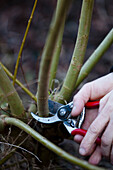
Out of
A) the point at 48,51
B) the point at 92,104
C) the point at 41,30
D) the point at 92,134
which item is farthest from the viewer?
the point at 41,30

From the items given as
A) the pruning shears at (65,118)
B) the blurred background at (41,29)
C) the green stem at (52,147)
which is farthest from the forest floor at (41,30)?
the green stem at (52,147)

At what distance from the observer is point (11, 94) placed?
715 millimetres

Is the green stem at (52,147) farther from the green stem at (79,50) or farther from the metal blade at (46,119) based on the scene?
the green stem at (79,50)

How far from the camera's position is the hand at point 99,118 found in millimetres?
701

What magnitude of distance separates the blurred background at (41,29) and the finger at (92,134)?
119cm

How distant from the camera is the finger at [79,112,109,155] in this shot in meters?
0.70

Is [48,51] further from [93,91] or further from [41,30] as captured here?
[41,30]

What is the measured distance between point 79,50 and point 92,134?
302mm

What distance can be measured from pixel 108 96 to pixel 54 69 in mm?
272

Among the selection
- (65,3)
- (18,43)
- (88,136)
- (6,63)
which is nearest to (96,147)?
(88,136)

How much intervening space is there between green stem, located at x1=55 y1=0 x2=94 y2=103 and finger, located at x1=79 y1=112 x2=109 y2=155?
0.57ft

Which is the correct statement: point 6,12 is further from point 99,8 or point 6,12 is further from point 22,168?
point 22,168

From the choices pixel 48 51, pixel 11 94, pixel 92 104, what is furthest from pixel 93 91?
pixel 48 51

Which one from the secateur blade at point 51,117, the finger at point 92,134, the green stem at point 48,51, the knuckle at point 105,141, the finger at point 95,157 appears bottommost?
the finger at point 95,157
